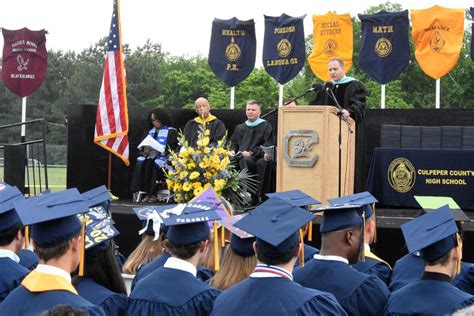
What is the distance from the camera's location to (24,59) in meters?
15.1

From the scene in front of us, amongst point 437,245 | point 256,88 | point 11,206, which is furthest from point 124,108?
point 256,88

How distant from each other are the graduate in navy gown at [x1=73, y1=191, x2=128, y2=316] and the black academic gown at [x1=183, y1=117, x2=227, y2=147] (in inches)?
312

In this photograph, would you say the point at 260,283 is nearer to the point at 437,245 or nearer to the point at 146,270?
the point at 437,245

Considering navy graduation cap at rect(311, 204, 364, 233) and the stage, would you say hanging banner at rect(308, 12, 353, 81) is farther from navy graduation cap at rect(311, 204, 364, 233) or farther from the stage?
navy graduation cap at rect(311, 204, 364, 233)

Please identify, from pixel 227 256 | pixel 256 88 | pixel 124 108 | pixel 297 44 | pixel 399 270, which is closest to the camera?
pixel 227 256

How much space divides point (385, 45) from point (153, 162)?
4.42 metres

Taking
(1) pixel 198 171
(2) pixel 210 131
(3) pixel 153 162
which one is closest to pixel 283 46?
(2) pixel 210 131

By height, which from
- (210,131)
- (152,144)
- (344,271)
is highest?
(210,131)

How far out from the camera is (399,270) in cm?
462

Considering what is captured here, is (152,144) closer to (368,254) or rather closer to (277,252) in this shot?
(368,254)

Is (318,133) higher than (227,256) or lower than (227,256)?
higher

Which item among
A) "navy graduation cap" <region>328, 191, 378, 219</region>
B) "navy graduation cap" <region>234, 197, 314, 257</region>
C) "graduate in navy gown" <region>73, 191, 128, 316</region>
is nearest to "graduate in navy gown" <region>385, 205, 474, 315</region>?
"navy graduation cap" <region>234, 197, 314, 257</region>

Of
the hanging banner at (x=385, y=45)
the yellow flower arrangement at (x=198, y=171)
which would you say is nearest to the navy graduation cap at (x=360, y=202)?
the yellow flower arrangement at (x=198, y=171)

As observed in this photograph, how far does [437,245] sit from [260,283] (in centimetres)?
92
